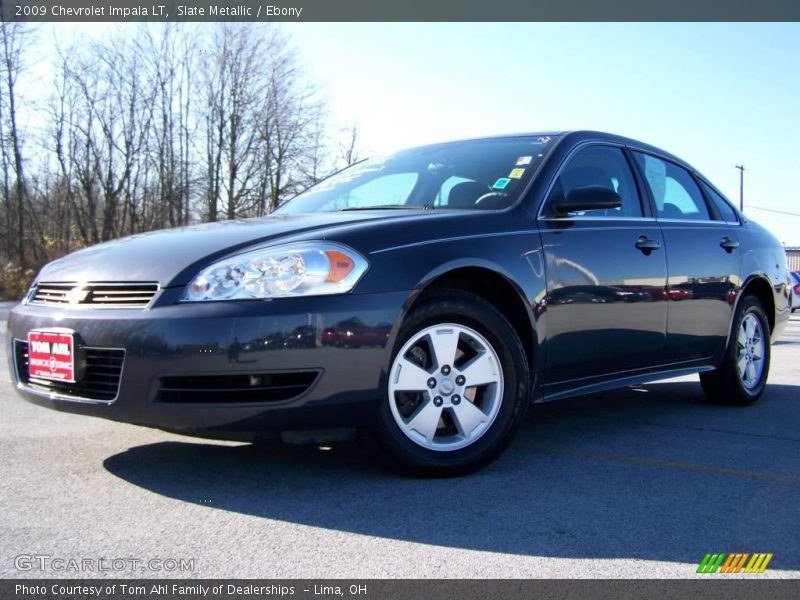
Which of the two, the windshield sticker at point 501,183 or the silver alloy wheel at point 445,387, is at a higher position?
the windshield sticker at point 501,183

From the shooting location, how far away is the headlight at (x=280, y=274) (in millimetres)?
3008

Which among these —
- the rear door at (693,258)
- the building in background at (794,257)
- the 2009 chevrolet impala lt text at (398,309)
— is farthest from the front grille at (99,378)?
the building in background at (794,257)

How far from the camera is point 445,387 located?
334 cm

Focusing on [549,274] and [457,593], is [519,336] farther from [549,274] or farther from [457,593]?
[457,593]

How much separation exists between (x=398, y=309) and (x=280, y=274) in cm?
47

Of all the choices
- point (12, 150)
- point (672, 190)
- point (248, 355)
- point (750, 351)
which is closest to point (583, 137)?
point (672, 190)

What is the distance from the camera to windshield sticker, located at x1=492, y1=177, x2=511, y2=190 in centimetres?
407

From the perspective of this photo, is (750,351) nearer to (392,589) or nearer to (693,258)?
(693,258)

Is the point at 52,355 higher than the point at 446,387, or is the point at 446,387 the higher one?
the point at 52,355

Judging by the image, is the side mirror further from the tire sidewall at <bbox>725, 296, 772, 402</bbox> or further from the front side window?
the tire sidewall at <bbox>725, 296, 772, 402</bbox>

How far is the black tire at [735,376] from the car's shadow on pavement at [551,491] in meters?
0.82

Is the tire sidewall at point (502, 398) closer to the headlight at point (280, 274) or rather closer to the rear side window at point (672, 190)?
the headlight at point (280, 274)

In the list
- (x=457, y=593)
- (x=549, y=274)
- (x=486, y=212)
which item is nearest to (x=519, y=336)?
(x=549, y=274)

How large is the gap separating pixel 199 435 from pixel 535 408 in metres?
2.80
